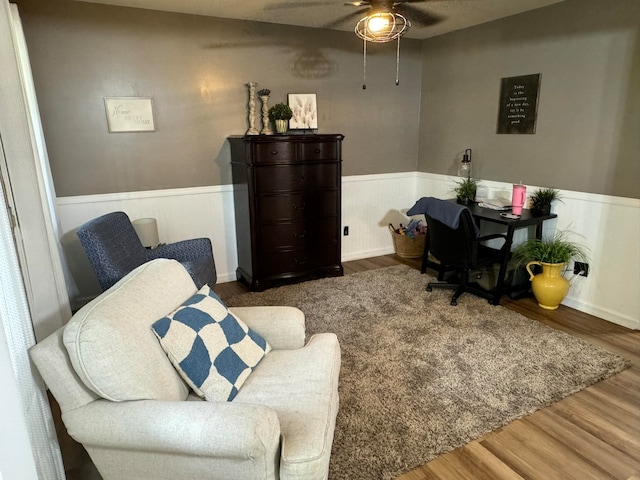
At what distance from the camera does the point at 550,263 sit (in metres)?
3.14

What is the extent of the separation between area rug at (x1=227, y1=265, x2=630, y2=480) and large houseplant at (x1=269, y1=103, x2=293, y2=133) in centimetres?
144

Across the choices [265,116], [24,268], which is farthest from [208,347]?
[265,116]

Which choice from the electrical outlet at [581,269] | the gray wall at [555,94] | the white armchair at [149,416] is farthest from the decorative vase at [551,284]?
the white armchair at [149,416]

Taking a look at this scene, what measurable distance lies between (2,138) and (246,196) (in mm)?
2188

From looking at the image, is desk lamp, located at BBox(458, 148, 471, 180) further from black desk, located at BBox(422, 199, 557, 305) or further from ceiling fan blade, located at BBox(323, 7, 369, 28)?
ceiling fan blade, located at BBox(323, 7, 369, 28)

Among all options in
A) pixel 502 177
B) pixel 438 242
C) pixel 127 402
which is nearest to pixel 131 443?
pixel 127 402

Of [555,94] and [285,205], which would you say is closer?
[555,94]

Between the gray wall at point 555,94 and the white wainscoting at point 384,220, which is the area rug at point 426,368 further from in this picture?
the gray wall at point 555,94

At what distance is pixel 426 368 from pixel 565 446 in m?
0.77

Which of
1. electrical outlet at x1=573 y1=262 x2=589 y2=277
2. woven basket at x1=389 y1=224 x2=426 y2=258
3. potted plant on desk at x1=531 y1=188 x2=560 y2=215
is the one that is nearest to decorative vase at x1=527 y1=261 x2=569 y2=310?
electrical outlet at x1=573 y1=262 x2=589 y2=277

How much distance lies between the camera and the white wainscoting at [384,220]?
Result: 2.98m

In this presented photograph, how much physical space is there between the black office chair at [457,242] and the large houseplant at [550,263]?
216 millimetres

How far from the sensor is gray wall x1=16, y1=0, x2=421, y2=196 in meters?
3.06

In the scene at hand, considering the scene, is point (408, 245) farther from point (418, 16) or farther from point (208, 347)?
point (208, 347)
